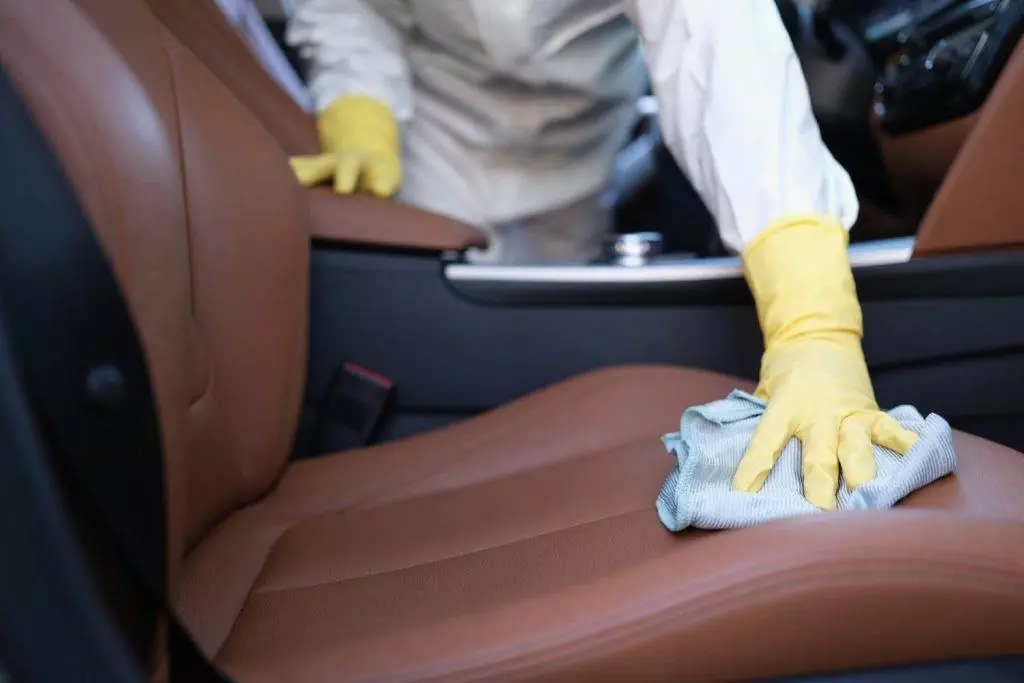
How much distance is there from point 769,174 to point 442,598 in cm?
45

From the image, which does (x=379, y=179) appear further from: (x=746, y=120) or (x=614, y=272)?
(x=746, y=120)

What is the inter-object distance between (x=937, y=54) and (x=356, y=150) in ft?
2.12

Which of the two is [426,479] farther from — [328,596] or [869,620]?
[869,620]

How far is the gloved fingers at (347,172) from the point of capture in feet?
3.20

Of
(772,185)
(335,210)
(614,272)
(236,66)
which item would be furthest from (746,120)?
(236,66)

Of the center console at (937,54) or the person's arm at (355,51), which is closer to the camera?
the center console at (937,54)

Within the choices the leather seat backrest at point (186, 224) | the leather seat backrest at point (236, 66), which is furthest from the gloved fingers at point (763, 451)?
the leather seat backrest at point (236, 66)

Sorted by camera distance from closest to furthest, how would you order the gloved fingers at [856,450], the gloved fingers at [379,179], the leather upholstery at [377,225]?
the gloved fingers at [856,450] < the leather upholstery at [377,225] < the gloved fingers at [379,179]

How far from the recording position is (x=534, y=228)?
131 centimetres

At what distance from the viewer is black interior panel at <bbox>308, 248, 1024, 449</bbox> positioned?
855 mm

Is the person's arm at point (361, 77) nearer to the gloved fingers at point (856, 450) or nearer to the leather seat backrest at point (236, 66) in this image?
the leather seat backrest at point (236, 66)

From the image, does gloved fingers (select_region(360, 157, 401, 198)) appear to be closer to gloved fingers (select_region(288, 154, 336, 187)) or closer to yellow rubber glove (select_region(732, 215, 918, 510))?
gloved fingers (select_region(288, 154, 336, 187))

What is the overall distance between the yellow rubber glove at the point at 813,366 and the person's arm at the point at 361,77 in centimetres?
48

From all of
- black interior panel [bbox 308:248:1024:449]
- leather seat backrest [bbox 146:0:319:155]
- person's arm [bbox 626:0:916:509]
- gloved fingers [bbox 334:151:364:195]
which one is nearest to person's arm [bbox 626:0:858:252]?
person's arm [bbox 626:0:916:509]
